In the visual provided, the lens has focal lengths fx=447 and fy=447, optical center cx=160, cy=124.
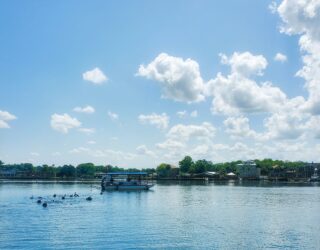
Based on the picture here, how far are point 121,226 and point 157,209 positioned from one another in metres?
23.6

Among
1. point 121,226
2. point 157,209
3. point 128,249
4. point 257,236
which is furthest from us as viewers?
point 157,209

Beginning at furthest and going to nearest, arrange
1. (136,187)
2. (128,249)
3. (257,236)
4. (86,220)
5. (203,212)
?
(136,187)
(203,212)
(86,220)
(257,236)
(128,249)

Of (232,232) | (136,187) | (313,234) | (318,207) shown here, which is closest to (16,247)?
(232,232)

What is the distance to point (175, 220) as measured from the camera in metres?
67.9

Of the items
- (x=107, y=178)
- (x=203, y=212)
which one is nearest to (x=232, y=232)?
(x=203, y=212)

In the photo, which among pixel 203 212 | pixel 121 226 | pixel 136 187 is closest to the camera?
pixel 121 226

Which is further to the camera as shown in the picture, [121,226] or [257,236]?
[121,226]

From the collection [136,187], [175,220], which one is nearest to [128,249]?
[175,220]

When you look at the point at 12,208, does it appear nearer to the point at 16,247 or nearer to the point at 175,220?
the point at 175,220

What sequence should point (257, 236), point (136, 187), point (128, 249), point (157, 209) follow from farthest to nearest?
1. point (136, 187)
2. point (157, 209)
3. point (257, 236)
4. point (128, 249)

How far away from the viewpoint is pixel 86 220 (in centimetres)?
6750

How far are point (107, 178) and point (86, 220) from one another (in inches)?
3192

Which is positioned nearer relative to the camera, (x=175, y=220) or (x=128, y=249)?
(x=128, y=249)

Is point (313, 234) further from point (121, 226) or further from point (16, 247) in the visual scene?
point (16, 247)
